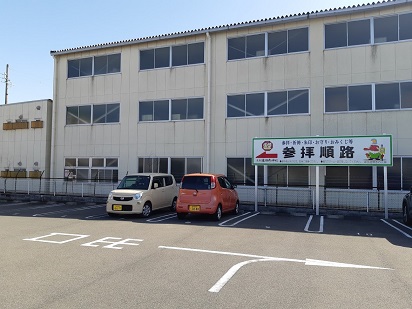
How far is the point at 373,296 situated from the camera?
178 inches

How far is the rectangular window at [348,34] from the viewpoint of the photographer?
14.6 m

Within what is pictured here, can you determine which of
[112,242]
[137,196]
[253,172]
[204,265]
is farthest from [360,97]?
[112,242]

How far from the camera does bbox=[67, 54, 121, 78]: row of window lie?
63.4 feet

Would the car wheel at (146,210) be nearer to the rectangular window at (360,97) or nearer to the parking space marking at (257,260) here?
the parking space marking at (257,260)

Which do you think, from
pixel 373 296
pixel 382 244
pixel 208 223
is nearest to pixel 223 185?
pixel 208 223

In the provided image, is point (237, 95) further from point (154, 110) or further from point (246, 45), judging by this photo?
point (154, 110)

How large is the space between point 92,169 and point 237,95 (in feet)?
29.4

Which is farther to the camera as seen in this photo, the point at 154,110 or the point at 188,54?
the point at 154,110

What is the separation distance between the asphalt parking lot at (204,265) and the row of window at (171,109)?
7733 millimetres

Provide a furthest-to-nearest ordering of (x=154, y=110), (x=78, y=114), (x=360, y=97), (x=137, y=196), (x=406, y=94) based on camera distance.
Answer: (x=78, y=114) < (x=154, y=110) < (x=360, y=97) < (x=406, y=94) < (x=137, y=196)

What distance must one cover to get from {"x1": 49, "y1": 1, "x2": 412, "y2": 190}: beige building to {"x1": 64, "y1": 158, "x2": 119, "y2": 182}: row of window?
58mm

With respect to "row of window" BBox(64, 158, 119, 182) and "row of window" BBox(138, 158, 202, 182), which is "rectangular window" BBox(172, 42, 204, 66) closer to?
"row of window" BBox(138, 158, 202, 182)

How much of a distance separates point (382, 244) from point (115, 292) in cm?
631

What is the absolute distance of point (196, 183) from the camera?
37.9 feet
